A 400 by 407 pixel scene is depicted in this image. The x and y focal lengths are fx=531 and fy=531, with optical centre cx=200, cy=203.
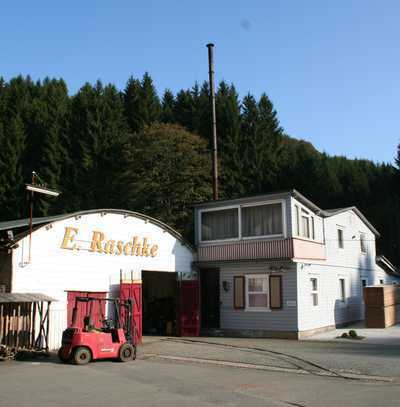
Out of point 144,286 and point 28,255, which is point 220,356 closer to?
point 28,255

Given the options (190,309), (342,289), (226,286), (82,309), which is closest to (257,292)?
(226,286)

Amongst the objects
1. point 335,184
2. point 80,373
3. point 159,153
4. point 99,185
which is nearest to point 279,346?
point 80,373

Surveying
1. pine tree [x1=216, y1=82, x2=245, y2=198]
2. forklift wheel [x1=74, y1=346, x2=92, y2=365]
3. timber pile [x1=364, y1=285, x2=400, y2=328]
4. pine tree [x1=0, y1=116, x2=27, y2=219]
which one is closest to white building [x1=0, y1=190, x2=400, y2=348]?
timber pile [x1=364, y1=285, x2=400, y2=328]

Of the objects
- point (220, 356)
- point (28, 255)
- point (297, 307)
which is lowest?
point (220, 356)

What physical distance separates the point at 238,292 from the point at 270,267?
6.38ft

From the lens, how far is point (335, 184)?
58188 mm

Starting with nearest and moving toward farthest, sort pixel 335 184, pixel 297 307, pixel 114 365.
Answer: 1. pixel 114 365
2. pixel 297 307
3. pixel 335 184

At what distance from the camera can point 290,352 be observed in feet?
56.5

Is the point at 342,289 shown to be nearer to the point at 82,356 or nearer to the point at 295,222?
the point at 295,222

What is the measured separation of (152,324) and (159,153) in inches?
815

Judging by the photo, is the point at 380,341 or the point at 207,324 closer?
the point at 380,341

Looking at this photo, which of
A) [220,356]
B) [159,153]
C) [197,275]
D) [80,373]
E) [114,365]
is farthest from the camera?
[159,153]

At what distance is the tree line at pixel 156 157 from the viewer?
43.0 m

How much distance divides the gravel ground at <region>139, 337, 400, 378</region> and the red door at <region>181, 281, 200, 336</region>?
1275 millimetres
